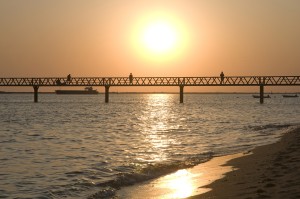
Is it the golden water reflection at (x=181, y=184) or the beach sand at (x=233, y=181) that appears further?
the golden water reflection at (x=181, y=184)

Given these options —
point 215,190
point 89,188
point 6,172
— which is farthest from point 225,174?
point 6,172

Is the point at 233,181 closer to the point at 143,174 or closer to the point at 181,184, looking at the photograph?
the point at 181,184

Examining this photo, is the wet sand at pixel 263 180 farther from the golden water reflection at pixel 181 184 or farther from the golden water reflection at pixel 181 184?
the golden water reflection at pixel 181 184

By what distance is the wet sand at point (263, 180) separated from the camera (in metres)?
10.3

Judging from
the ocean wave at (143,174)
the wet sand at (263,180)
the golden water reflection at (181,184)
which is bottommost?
the ocean wave at (143,174)

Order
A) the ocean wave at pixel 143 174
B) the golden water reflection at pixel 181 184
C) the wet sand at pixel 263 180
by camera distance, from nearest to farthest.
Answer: the wet sand at pixel 263 180 → the golden water reflection at pixel 181 184 → the ocean wave at pixel 143 174

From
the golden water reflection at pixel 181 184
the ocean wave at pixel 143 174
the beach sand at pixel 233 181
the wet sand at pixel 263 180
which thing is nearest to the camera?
the wet sand at pixel 263 180

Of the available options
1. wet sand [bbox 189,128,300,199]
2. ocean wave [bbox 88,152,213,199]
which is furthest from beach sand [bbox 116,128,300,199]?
ocean wave [bbox 88,152,213,199]

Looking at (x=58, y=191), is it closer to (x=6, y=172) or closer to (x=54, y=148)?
(x=6, y=172)

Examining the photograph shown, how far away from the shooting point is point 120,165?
17.9m

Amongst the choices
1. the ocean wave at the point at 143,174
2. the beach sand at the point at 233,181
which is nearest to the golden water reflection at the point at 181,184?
the beach sand at the point at 233,181

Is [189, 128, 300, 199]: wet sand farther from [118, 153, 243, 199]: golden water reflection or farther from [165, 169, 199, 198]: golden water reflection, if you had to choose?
[165, 169, 199, 198]: golden water reflection

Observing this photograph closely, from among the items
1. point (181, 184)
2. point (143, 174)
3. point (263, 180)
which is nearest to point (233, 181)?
point (263, 180)

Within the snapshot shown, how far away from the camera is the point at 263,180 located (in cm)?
1187
